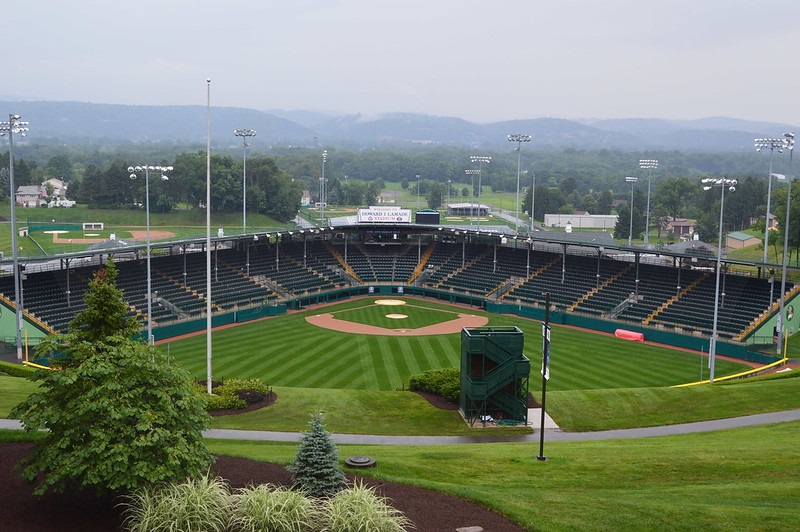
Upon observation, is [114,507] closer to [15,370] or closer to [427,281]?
[15,370]

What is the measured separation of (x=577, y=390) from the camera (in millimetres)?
39656

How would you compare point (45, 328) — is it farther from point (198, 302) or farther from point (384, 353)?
point (384, 353)

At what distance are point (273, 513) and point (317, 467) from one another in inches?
117

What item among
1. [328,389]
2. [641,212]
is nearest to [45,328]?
[328,389]

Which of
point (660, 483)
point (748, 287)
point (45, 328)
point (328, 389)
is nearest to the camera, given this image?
point (660, 483)

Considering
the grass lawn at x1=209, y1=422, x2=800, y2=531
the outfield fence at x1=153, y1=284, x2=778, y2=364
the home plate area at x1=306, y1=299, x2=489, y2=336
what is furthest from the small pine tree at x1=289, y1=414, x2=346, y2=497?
the home plate area at x1=306, y1=299, x2=489, y2=336

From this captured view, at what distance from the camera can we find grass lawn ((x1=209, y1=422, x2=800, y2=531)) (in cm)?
1759

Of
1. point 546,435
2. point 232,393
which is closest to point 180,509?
point 232,393

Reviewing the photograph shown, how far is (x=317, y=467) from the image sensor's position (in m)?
18.6

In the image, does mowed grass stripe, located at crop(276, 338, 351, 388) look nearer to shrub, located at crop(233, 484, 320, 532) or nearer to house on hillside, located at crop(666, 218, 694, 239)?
shrub, located at crop(233, 484, 320, 532)

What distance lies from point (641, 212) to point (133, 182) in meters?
83.9

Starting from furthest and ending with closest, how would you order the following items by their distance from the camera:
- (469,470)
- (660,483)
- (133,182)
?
(133,182)
(469,470)
(660,483)

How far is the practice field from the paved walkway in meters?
8.99

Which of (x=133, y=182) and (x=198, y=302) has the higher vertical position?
(x=133, y=182)
